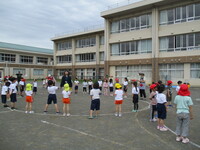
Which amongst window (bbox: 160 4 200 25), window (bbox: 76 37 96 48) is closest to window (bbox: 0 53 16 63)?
window (bbox: 76 37 96 48)

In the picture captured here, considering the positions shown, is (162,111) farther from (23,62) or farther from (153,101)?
(23,62)

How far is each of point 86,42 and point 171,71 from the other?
23005 millimetres

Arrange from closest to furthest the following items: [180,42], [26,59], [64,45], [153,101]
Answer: [153,101], [180,42], [64,45], [26,59]

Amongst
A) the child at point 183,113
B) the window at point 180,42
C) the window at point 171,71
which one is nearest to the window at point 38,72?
the window at point 171,71

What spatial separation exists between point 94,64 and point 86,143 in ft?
115

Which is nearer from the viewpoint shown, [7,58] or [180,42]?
[180,42]

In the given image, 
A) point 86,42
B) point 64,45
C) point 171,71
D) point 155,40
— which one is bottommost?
point 171,71

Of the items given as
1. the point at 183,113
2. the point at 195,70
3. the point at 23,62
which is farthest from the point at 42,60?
the point at 183,113

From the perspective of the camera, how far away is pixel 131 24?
29266 mm

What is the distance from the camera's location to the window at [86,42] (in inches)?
1584

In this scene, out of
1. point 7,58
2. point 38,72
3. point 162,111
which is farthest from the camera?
point 38,72

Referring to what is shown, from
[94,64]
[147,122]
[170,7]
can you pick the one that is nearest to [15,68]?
[94,64]

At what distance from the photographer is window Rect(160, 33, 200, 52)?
76.1 ft

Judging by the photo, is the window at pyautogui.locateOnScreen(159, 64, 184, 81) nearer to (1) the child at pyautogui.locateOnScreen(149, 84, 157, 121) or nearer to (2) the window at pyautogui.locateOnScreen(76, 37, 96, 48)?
(2) the window at pyautogui.locateOnScreen(76, 37, 96, 48)
